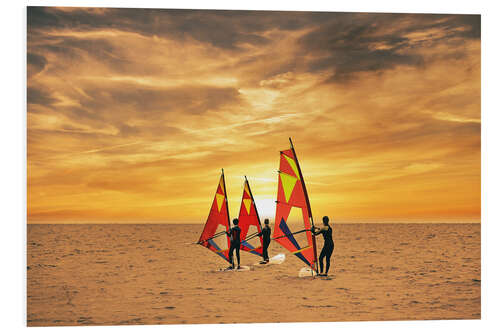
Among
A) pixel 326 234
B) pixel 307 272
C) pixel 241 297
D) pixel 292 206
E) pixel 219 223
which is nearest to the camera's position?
pixel 241 297

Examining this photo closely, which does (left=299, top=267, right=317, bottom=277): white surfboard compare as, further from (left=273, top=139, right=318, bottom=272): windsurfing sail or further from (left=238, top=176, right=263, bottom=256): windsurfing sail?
(left=238, top=176, right=263, bottom=256): windsurfing sail

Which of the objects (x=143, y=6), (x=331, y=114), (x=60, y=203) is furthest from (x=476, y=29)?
(x=60, y=203)

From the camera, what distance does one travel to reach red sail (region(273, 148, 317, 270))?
648 cm

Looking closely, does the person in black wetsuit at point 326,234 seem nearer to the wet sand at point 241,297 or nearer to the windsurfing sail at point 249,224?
the wet sand at point 241,297

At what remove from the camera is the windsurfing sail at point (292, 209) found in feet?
21.2

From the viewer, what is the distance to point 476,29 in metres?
→ 6.55

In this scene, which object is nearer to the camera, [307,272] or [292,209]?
[292,209]

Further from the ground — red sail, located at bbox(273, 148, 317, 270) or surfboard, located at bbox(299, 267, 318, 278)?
red sail, located at bbox(273, 148, 317, 270)

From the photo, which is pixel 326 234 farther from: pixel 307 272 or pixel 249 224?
pixel 249 224

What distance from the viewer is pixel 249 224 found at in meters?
7.39

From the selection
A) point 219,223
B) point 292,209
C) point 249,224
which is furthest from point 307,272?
point 219,223

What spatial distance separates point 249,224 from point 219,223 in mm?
457

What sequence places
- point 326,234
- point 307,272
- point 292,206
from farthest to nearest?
point 307,272
point 292,206
point 326,234

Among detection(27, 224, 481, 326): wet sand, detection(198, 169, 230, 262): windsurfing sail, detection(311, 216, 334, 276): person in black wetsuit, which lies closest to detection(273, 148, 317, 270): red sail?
detection(311, 216, 334, 276): person in black wetsuit
